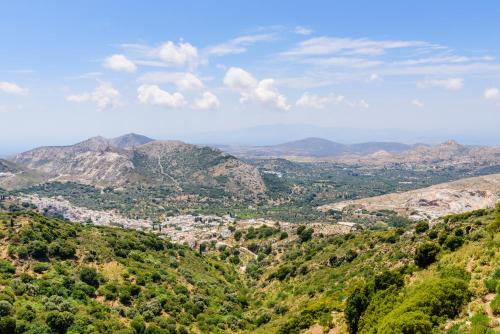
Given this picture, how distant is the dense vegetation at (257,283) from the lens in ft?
64.7

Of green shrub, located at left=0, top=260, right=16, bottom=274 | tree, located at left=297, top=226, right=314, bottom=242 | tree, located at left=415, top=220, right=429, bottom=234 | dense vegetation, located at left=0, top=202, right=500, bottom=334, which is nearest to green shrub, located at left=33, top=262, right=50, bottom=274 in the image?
dense vegetation, located at left=0, top=202, right=500, bottom=334

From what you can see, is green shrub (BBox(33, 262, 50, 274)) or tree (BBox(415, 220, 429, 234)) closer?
green shrub (BBox(33, 262, 50, 274))

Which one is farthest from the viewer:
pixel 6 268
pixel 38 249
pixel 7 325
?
pixel 38 249

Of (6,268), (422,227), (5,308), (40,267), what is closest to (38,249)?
(40,267)

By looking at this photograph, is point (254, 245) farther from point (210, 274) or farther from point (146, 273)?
point (146, 273)

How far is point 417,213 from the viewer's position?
6934 inches

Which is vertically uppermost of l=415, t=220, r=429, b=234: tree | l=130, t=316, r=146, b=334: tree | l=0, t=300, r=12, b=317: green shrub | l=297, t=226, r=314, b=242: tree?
l=415, t=220, r=429, b=234: tree

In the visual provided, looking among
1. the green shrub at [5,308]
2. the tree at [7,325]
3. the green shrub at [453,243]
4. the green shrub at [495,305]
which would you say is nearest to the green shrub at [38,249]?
the green shrub at [5,308]

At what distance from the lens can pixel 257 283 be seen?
65062 mm

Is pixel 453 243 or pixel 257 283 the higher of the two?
pixel 453 243

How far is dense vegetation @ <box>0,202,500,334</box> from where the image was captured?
64.7 feet

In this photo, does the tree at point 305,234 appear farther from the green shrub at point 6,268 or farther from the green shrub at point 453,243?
the green shrub at point 6,268

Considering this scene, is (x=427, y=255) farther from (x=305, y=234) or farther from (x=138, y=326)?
(x=305, y=234)

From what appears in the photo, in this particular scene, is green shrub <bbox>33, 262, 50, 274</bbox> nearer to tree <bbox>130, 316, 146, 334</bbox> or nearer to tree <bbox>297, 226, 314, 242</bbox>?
tree <bbox>130, 316, 146, 334</bbox>
